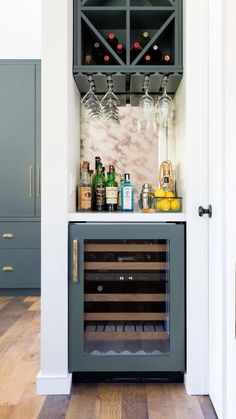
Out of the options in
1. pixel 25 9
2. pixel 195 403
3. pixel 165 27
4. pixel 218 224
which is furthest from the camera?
pixel 25 9

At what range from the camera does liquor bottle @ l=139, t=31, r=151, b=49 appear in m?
2.26

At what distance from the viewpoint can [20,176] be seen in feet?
13.0

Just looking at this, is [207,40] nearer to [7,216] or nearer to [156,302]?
[156,302]

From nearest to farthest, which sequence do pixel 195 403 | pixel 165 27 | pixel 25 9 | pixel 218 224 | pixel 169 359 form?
pixel 218 224 < pixel 195 403 < pixel 169 359 < pixel 165 27 < pixel 25 9

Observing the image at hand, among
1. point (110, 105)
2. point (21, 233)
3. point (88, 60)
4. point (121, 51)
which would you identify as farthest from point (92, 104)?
point (21, 233)

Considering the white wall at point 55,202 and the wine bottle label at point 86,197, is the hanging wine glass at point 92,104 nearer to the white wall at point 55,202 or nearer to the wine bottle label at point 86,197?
the white wall at point 55,202

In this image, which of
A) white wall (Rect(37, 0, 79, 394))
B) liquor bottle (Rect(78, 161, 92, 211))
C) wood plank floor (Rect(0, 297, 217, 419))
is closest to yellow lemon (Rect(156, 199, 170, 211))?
liquor bottle (Rect(78, 161, 92, 211))

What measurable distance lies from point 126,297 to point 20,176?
7.73 feet

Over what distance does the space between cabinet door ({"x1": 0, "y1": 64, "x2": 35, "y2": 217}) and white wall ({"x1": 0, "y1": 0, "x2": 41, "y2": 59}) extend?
344 mm

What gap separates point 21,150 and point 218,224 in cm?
279

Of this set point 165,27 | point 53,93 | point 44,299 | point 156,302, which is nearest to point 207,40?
point 165,27

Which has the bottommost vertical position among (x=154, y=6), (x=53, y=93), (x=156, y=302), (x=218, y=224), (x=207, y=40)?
(x=156, y=302)

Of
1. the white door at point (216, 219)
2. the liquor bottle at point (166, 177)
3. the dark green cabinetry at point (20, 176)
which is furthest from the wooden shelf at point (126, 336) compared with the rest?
the dark green cabinetry at point (20, 176)

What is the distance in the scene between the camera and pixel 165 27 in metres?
2.09
